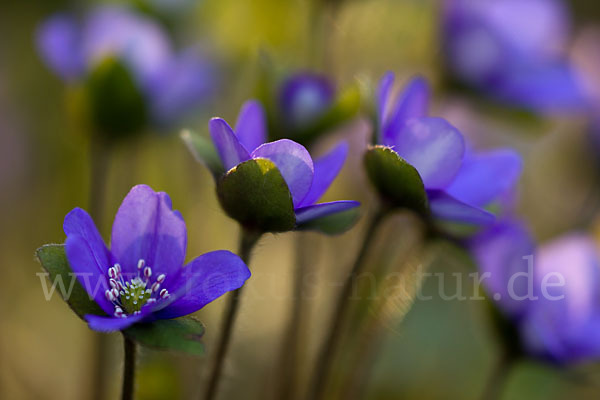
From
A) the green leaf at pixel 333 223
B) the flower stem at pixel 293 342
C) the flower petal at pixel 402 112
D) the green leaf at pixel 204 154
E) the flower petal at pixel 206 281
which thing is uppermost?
A: the flower petal at pixel 402 112

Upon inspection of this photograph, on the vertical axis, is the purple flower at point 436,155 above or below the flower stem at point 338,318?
above

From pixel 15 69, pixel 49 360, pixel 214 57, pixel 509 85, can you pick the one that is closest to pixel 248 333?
pixel 49 360

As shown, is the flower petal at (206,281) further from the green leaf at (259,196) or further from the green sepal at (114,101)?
the green sepal at (114,101)

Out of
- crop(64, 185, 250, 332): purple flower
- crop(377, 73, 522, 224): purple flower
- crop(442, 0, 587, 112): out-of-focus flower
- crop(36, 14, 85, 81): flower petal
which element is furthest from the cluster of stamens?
crop(442, 0, 587, 112): out-of-focus flower

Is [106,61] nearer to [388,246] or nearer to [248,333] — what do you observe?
[388,246]

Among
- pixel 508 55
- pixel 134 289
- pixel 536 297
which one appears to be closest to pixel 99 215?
pixel 134 289

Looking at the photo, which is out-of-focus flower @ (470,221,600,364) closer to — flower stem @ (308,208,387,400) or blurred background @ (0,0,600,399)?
blurred background @ (0,0,600,399)

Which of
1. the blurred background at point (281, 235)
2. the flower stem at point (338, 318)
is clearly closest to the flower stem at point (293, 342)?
the blurred background at point (281, 235)
